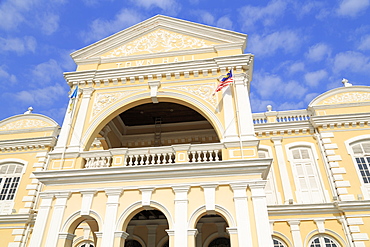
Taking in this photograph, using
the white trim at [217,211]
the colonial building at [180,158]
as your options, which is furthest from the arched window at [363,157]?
the white trim at [217,211]

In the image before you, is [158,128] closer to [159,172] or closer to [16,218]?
[159,172]

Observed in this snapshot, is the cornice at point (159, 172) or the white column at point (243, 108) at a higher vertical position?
the white column at point (243, 108)

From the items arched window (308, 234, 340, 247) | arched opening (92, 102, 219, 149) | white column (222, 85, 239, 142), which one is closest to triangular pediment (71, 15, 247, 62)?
white column (222, 85, 239, 142)

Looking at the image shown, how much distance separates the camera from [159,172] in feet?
32.7

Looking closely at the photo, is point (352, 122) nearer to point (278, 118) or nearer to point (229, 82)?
point (278, 118)

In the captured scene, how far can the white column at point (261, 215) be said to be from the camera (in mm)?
8500

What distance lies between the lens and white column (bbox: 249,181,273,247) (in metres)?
8.50

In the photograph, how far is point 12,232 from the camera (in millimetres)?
14727

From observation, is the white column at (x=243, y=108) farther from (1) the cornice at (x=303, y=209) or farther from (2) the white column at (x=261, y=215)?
(1) the cornice at (x=303, y=209)

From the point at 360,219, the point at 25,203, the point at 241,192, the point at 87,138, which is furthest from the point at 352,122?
the point at 25,203

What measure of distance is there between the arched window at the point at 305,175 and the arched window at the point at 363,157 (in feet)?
6.67

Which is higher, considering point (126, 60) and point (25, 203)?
point (126, 60)

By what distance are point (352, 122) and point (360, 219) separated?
5.19 metres

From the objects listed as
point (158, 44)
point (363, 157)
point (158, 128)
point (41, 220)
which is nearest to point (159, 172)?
point (41, 220)
